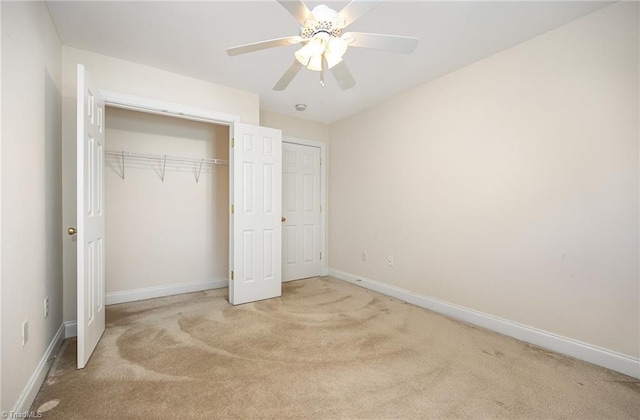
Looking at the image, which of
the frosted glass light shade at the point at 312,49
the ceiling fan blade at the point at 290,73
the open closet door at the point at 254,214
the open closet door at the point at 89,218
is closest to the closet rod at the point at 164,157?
the open closet door at the point at 254,214

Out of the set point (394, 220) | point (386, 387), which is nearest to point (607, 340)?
point (386, 387)

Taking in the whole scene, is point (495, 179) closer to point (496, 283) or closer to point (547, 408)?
point (496, 283)

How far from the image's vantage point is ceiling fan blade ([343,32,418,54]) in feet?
4.90

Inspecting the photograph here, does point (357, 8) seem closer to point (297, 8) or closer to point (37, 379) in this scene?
point (297, 8)

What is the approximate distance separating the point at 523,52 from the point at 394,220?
2.01 metres

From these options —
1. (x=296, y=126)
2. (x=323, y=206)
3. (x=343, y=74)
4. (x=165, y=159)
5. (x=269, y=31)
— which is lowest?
(x=323, y=206)

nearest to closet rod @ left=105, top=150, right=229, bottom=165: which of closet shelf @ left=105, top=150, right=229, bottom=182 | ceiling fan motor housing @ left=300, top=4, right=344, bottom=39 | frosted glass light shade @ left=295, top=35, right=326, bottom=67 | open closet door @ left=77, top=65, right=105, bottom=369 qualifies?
closet shelf @ left=105, top=150, right=229, bottom=182

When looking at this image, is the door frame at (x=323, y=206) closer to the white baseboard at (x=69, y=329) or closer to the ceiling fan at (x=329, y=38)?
the ceiling fan at (x=329, y=38)

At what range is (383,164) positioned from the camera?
11.9 feet

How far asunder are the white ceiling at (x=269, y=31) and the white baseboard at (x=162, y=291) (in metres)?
2.47

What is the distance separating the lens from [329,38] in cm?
154

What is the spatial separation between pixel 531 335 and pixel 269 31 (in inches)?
128

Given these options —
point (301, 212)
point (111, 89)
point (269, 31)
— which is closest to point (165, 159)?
point (111, 89)

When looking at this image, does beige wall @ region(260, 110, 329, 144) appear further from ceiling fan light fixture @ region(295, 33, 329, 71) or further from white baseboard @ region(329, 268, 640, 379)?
white baseboard @ region(329, 268, 640, 379)
